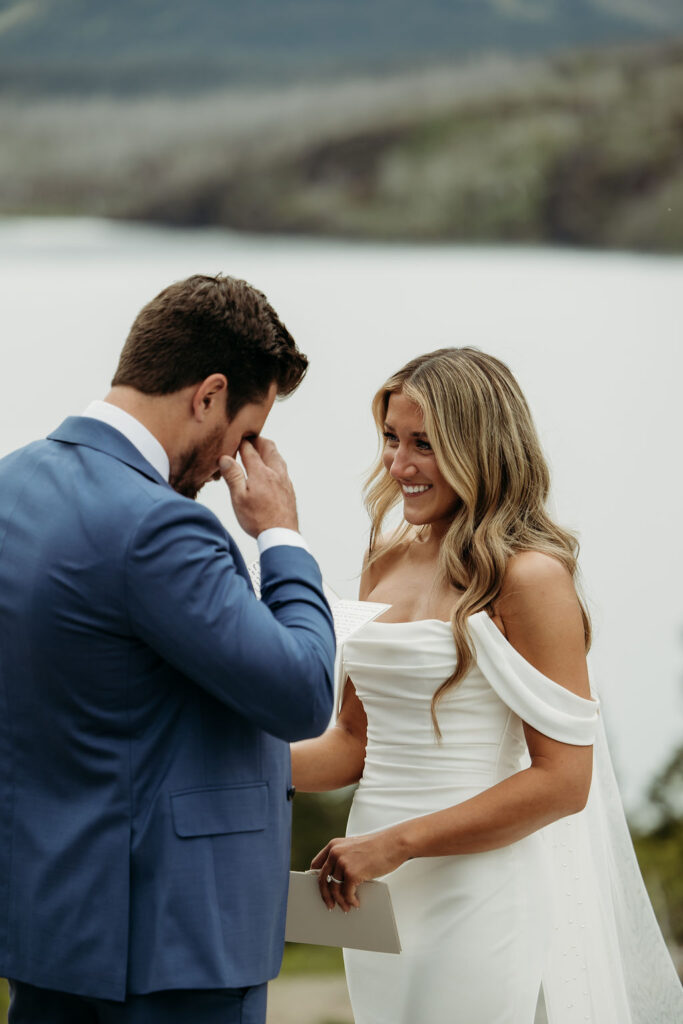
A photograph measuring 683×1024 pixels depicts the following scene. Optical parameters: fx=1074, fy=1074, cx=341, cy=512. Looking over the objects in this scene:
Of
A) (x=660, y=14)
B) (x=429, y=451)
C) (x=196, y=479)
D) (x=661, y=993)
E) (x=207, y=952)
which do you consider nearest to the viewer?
(x=207, y=952)

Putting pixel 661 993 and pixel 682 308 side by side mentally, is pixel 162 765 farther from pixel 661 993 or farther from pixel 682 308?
pixel 682 308

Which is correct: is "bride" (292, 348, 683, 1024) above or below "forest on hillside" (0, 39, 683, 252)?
below

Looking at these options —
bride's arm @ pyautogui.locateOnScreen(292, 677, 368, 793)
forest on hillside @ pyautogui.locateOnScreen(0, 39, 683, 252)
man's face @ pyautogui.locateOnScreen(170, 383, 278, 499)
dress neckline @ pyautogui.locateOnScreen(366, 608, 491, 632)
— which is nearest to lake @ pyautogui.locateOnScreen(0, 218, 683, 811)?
forest on hillside @ pyautogui.locateOnScreen(0, 39, 683, 252)

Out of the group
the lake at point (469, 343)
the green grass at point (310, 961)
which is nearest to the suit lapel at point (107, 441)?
the lake at point (469, 343)

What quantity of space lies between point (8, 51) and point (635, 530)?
309cm

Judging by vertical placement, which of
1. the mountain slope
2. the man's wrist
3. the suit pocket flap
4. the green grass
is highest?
the mountain slope

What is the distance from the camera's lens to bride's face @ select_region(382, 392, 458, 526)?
204cm

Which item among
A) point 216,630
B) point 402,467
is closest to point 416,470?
point 402,467

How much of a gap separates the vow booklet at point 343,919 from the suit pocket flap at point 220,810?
402 millimetres

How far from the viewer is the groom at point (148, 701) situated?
132 centimetres

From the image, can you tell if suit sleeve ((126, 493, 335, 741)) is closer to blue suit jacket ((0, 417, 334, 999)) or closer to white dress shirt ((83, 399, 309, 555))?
blue suit jacket ((0, 417, 334, 999))

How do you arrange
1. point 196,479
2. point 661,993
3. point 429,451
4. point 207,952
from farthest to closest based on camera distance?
point 661,993, point 429,451, point 196,479, point 207,952

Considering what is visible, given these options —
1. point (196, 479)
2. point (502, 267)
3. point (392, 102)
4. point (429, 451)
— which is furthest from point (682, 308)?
point (196, 479)

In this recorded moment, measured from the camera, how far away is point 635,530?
4.25 meters
